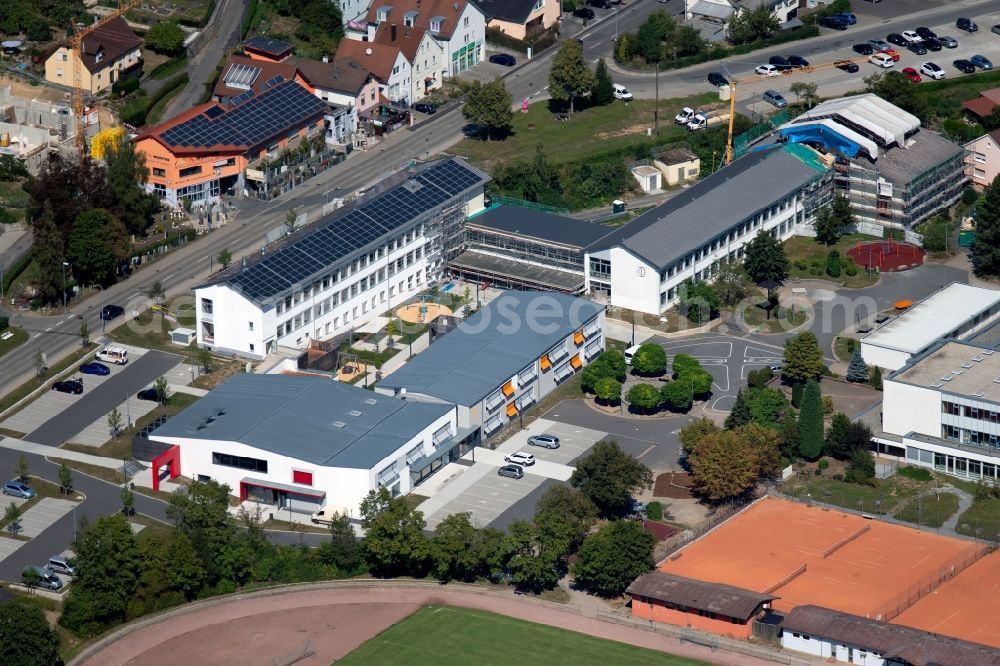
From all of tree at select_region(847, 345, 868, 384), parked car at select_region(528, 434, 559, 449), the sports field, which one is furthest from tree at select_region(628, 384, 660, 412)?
the sports field

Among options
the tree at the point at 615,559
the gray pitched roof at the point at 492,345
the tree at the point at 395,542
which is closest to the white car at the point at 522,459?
the gray pitched roof at the point at 492,345

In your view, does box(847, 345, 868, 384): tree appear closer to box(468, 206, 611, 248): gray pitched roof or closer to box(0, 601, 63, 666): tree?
box(468, 206, 611, 248): gray pitched roof

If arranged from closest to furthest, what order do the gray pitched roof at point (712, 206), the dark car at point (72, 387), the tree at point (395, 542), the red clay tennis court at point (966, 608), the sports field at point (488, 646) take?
the red clay tennis court at point (966, 608)
the sports field at point (488, 646)
the tree at point (395, 542)
the dark car at point (72, 387)
the gray pitched roof at point (712, 206)

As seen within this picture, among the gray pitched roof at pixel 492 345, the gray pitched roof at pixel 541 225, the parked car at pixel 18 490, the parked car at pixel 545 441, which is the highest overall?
the gray pitched roof at pixel 541 225

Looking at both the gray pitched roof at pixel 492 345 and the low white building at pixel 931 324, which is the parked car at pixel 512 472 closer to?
the gray pitched roof at pixel 492 345

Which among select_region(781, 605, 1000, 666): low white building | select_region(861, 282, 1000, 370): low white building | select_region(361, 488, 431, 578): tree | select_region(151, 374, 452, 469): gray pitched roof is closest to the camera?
select_region(781, 605, 1000, 666): low white building

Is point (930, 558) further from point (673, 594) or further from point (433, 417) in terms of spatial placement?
point (433, 417)
